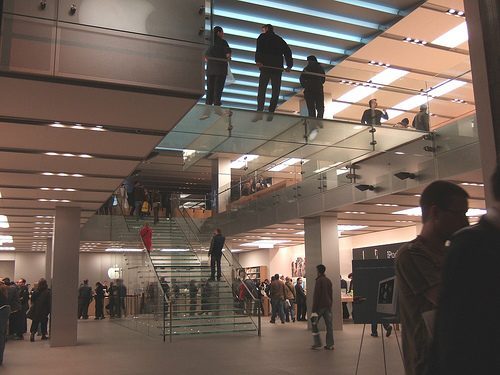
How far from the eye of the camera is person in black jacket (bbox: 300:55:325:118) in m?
12.3

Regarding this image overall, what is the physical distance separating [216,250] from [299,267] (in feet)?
36.7

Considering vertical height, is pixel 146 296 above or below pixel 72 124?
below

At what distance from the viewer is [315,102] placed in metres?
12.9

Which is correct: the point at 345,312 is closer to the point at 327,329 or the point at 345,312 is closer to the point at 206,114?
the point at 327,329

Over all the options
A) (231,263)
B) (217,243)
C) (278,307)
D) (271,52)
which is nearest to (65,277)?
(217,243)

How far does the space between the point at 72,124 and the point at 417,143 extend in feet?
27.3

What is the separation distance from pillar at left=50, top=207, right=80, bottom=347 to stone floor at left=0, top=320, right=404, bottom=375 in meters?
0.44

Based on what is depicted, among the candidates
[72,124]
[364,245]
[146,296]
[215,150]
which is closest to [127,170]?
[72,124]

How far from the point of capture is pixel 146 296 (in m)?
17.4

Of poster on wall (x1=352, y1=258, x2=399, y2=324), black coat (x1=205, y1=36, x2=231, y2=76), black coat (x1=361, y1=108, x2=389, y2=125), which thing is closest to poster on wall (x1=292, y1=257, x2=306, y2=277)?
black coat (x1=361, y1=108, x2=389, y2=125)

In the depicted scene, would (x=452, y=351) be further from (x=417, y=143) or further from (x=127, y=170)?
(x=417, y=143)

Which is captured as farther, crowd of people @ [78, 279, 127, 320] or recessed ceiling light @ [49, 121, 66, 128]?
crowd of people @ [78, 279, 127, 320]

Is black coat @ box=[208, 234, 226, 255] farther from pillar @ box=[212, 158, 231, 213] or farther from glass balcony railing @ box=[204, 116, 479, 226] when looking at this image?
pillar @ box=[212, 158, 231, 213]

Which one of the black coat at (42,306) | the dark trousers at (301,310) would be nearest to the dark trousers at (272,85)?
the black coat at (42,306)
